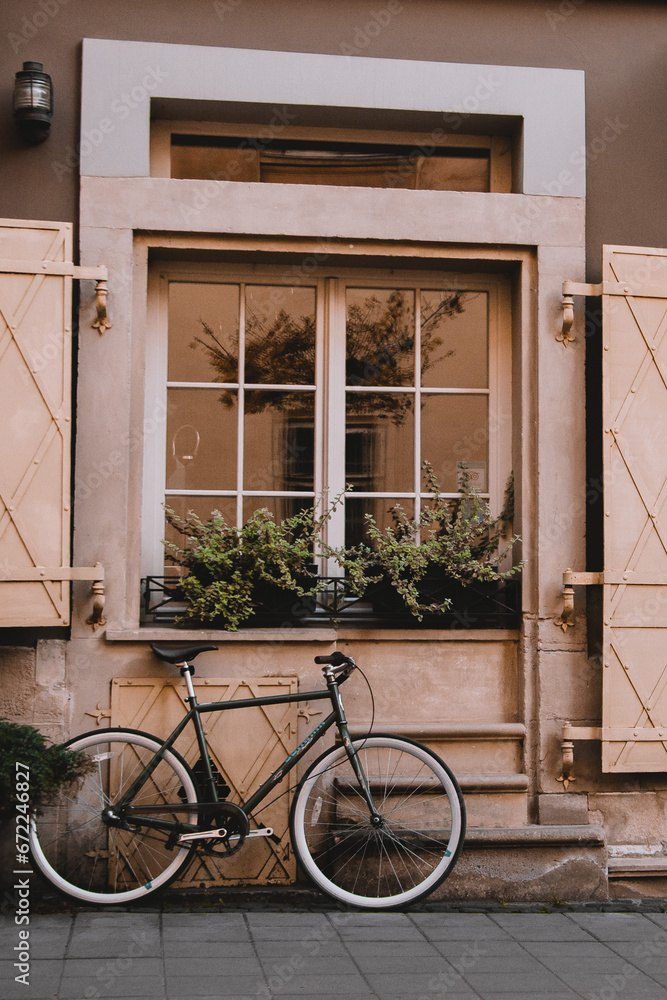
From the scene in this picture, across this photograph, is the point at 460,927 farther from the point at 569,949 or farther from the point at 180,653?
the point at 180,653

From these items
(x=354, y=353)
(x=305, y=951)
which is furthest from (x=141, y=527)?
(x=305, y=951)

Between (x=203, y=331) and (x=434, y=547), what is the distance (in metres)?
1.67

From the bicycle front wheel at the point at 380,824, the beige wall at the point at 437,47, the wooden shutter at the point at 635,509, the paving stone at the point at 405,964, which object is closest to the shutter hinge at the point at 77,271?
the beige wall at the point at 437,47

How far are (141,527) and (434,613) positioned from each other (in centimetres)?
155

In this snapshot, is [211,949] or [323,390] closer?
[211,949]

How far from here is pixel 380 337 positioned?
17.4 feet

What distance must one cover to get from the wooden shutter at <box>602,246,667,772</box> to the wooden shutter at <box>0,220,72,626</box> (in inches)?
103

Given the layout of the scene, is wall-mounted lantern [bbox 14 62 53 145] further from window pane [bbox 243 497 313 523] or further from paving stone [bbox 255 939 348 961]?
paving stone [bbox 255 939 348 961]

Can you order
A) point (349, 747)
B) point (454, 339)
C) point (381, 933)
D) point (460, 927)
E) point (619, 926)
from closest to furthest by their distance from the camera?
point (381, 933)
point (460, 927)
point (619, 926)
point (349, 747)
point (454, 339)

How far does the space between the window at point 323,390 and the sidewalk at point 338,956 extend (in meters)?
1.84

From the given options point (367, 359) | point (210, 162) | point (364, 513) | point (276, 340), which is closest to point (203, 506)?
point (364, 513)

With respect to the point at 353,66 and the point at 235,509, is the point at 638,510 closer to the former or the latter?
the point at 235,509

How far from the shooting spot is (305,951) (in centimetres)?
381

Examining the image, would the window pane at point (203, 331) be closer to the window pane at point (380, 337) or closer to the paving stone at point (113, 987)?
the window pane at point (380, 337)
